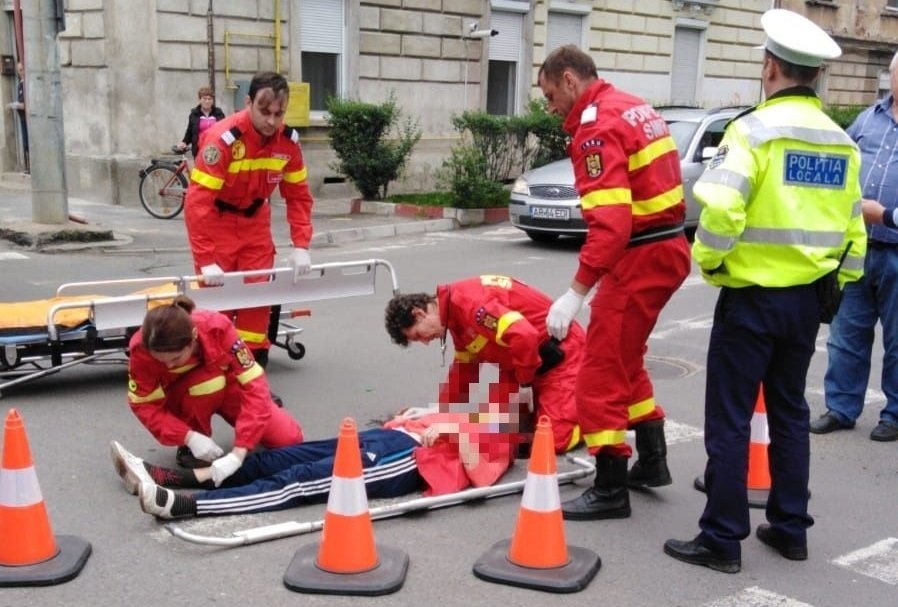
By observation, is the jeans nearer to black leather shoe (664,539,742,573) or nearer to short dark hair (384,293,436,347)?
black leather shoe (664,539,742,573)

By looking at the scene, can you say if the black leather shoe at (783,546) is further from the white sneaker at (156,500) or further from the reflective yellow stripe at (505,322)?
the white sneaker at (156,500)

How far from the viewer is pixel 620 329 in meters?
4.27

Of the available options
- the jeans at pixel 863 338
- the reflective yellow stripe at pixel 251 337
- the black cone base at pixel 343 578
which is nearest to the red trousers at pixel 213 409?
the black cone base at pixel 343 578

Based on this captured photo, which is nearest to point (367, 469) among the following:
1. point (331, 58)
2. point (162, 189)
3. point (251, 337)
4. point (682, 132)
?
point (251, 337)

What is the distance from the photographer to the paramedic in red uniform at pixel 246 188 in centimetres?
586

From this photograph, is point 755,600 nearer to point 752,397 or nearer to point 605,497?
point 752,397

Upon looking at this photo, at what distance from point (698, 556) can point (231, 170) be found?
134 inches

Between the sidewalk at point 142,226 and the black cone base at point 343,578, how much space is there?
8.75 meters

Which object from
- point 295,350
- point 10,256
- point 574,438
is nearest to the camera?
point 574,438

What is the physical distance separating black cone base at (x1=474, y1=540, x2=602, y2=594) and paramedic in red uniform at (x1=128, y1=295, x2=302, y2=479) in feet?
4.23

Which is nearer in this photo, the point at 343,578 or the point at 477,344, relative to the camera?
the point at 343,578

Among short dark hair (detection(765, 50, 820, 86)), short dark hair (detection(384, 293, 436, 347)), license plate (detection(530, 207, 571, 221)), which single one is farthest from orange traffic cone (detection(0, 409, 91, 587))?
license plate (detection(530, 207, 571, 221))

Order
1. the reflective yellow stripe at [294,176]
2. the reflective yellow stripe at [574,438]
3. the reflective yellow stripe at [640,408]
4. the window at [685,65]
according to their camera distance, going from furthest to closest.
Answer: the window at [685,65] < the reflective yellow stripe at [294,176] < the reflective yellow stripe at [574,438] < the reflective yellow stripe at [640,408]

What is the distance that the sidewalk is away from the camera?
11898 millimetres
